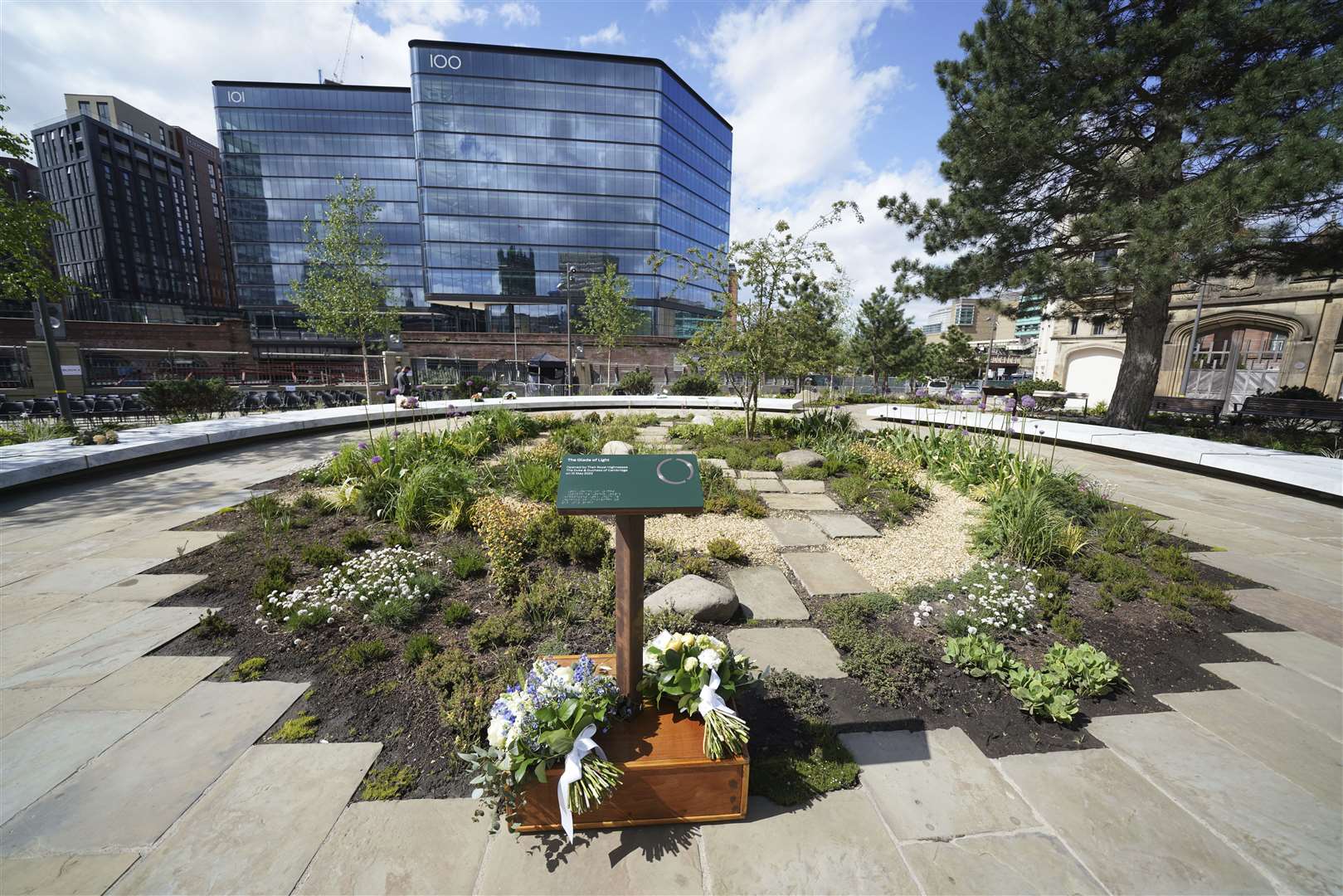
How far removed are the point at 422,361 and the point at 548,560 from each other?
3368 cm

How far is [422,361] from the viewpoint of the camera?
3347 centimetres

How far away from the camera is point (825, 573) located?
4750 millimetres

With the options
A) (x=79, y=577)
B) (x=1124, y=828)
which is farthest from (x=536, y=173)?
(x=1124, y=828)

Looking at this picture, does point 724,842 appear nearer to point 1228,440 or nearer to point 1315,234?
point 1228,440

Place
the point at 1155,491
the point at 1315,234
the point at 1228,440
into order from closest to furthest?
the point at 1155,491 < the point at 1315,234 < the point at 1228,440

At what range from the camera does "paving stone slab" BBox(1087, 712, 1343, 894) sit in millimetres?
2012

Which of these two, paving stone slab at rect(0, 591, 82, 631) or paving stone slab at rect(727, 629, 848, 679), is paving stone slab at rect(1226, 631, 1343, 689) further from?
paving stone slab at rect(0, 591, 82, 631)

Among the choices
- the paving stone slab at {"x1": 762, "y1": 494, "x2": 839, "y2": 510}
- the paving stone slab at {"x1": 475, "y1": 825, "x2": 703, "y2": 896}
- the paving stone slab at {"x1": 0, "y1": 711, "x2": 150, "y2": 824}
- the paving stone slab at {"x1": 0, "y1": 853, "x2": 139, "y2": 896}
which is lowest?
the paving stone slab at {"x1": 475, "y1": 825, "x2": 703, "y2": 896}

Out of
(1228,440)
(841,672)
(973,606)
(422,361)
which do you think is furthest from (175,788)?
(422,361)

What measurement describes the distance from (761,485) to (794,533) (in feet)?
6.12

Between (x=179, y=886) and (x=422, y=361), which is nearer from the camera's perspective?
(x=179, y=886)

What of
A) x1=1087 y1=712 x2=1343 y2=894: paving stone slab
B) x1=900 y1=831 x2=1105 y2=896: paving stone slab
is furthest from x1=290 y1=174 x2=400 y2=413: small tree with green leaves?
x1=1087 y1=712 x2=1343 y2=894: paving stone slab

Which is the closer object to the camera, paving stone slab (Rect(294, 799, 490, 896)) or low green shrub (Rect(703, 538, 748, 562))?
paving stone slab (Rect(294, 799, 490, 896))

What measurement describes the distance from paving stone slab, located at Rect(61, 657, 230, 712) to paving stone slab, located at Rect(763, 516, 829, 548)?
485cm
